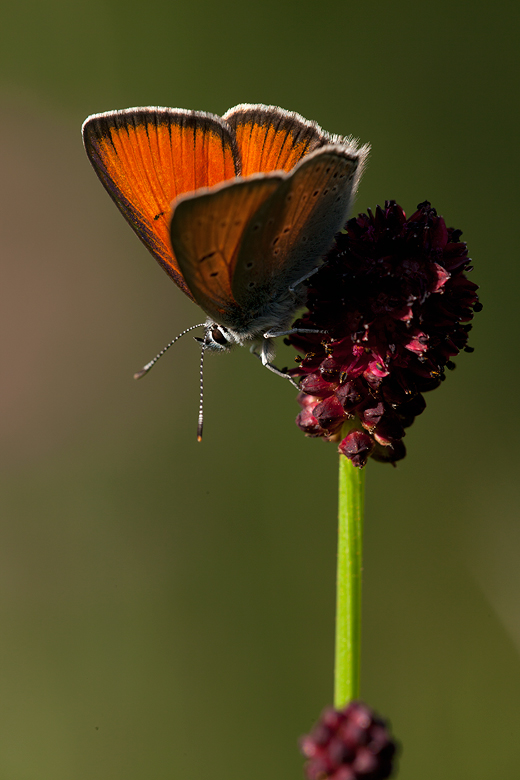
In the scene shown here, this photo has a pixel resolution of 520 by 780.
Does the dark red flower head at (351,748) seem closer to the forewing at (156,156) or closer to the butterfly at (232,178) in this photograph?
the butterfly at (232,178)

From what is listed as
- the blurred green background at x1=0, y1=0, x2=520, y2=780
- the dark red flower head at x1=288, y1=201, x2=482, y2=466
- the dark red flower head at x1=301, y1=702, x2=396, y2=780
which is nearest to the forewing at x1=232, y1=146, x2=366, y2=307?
the dark red flower head at x1=288, y1=201, x2=482, y2=466

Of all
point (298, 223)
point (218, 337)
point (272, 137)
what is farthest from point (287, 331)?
point (272, 137)

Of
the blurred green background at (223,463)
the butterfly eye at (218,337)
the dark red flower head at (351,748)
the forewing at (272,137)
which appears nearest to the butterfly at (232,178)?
the forewing at (272,137)

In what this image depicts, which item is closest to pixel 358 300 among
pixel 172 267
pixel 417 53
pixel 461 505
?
pixel 172 267

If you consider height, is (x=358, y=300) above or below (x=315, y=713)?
above

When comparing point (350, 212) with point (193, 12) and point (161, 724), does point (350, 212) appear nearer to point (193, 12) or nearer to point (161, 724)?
point (161, 724)

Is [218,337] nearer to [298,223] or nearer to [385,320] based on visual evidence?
[298,223]

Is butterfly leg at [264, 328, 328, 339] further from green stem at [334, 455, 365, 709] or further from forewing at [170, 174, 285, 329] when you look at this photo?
green stem at [334, 455, 365, 709]
